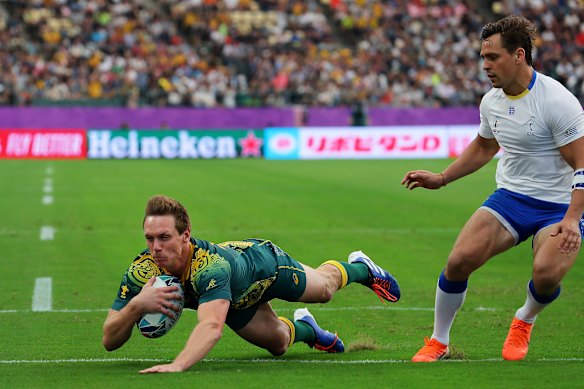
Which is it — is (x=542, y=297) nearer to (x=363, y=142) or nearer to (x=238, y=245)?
(x=238, y=245)

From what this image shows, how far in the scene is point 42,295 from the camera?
38.3 feet

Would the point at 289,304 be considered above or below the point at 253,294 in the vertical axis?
below

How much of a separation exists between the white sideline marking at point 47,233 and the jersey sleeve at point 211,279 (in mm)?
A: 10655

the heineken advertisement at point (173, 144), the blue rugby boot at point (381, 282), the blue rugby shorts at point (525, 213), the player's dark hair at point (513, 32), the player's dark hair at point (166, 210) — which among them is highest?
the player's dark hair at point (513, 32)

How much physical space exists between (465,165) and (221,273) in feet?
7.85

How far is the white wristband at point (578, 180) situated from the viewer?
7363mm

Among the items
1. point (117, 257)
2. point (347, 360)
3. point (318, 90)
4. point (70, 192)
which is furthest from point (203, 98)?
point (347, 360)

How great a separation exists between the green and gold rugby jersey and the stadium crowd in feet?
124

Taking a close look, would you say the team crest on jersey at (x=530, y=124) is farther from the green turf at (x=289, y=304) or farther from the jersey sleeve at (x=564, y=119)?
the green turf at (x=289, y=304)

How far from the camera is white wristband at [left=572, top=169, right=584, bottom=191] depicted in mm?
7363

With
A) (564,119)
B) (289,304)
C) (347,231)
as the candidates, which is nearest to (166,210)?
(564,119)

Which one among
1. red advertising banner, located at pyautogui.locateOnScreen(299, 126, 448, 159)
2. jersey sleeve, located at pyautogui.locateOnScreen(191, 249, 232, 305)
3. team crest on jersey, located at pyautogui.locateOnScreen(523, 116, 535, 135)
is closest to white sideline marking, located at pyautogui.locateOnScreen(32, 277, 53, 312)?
jersey sleeve, located at pyautogui.locateOnScreen(191, 249, 232, 305)

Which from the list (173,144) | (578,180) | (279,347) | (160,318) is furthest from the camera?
(173,144)

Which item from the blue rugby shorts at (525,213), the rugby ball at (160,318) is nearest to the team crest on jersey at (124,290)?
the rugby ball at (160,318)
